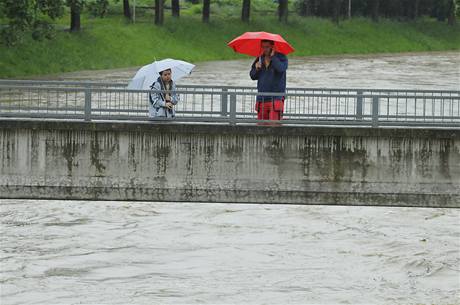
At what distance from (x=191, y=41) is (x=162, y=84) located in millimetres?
66366

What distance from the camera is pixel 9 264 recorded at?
23469 mm

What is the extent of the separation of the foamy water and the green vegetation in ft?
123

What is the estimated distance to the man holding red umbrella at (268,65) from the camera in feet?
69.8

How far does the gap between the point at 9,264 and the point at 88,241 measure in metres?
2.68

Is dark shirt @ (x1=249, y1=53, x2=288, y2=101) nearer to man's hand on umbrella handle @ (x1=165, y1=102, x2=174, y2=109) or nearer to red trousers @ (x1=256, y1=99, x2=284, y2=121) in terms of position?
red trousers @ (x1=256, y1=99, x2=284, y2=121)

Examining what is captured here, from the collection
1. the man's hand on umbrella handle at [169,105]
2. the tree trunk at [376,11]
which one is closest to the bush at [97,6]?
the tree trunk at [376,11]

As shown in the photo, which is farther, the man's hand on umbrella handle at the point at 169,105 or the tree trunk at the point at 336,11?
the tree trunk at the point at 336,11

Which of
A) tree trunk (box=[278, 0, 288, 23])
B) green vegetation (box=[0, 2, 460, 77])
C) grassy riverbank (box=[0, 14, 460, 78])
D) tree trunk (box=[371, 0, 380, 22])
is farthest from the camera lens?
tree trunk (box=[371, 0, 380, 22])

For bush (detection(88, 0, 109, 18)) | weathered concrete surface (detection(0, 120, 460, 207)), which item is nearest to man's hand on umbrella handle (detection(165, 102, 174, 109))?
weathered concrete surface (detection(0, 120, 460, 207))

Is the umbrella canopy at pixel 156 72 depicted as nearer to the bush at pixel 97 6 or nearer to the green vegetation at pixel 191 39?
the green vegetation at pixel 191 39

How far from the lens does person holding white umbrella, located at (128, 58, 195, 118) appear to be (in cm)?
2139

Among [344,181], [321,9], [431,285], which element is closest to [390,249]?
[431,285]

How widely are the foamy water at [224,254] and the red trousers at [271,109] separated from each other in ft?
10.3

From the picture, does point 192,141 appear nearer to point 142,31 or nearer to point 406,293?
point 406,293
